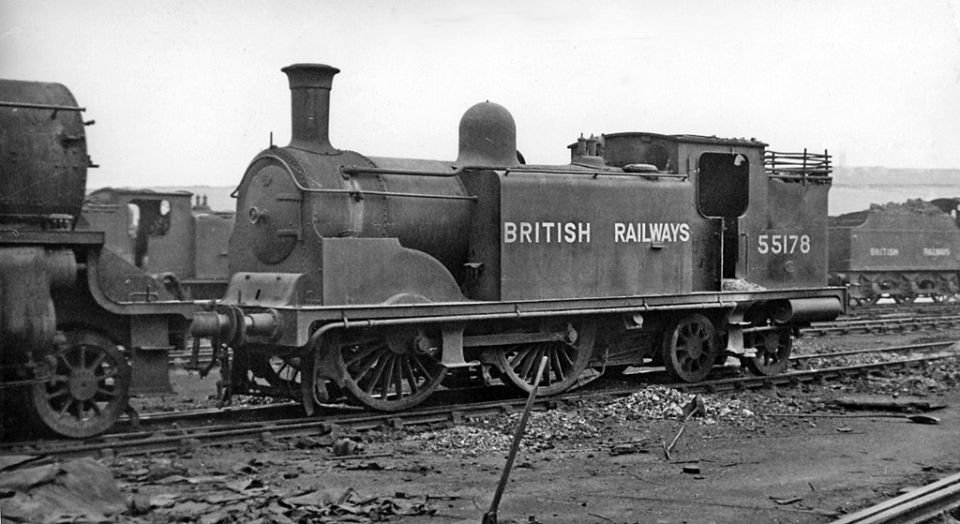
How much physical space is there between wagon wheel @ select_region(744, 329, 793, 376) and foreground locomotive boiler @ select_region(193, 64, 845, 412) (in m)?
0.03

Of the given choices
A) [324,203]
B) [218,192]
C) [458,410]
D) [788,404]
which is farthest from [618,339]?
[218,192]

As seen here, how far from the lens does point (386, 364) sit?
10039 millimetres

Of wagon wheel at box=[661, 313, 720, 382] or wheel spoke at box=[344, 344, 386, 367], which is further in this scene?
wagon wheel at box=[661, 313, 720, 382]

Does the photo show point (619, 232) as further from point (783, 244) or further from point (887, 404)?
point (887, 404)

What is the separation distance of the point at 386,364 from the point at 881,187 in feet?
238

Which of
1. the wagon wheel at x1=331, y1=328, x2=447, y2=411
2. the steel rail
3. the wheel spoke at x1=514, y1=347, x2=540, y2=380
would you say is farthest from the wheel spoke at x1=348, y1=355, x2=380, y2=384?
the steel rail

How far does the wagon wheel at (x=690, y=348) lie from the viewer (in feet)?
39.9

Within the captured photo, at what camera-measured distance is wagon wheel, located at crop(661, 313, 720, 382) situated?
12.2 meters

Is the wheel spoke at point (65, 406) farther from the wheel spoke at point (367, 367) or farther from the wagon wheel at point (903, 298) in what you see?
the wagon wheel at point (903, 298)

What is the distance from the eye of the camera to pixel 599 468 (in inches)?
309

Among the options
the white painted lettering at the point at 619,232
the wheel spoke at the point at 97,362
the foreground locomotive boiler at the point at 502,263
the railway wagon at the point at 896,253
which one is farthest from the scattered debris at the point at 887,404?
the railway wagon at the point at 896,253

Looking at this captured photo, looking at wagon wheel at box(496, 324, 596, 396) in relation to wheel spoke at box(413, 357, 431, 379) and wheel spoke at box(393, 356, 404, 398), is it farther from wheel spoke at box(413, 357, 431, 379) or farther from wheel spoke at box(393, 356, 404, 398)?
wheel spoke at box(393, 356, 404, 398)

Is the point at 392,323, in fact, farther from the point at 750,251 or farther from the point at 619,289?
the point at 750,251

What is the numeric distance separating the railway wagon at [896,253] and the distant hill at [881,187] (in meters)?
39.1
